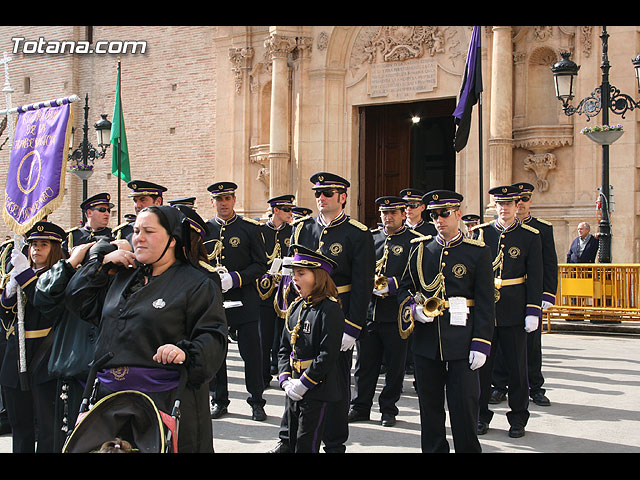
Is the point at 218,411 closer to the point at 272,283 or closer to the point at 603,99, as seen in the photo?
the point at 272,283

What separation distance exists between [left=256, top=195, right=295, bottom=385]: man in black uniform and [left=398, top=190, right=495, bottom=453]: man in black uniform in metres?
2.66

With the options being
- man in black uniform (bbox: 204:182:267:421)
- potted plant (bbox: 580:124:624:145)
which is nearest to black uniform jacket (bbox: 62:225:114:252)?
man in black uniform (bbox: 204:182:267:421)

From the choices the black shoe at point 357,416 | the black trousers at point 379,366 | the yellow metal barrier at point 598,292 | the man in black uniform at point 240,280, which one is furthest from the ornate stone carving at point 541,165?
the black shoe at point 357,416

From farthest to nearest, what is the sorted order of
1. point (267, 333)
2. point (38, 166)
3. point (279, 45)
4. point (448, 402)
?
point (279, 45) → point (267, 333) → point (448, 402) → point (38, 166)

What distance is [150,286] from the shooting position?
4031 millimetres

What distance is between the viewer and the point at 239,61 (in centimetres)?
2211

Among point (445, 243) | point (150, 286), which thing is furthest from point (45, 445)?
point (445, 243)

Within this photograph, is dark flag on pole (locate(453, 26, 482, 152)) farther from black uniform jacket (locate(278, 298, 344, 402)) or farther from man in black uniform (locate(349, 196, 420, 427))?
black uniform jacket (locate(278, 298, 344, 402))

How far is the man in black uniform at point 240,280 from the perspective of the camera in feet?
26.1

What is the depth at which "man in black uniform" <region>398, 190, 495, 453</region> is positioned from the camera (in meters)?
5.74

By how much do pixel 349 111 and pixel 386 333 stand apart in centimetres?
1306

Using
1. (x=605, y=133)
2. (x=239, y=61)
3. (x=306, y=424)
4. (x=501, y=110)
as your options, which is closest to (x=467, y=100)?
(x=605, y=133)

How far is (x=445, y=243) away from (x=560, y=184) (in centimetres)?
1202

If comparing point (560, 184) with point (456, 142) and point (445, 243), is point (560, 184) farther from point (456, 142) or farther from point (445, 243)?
point (445, 243)
